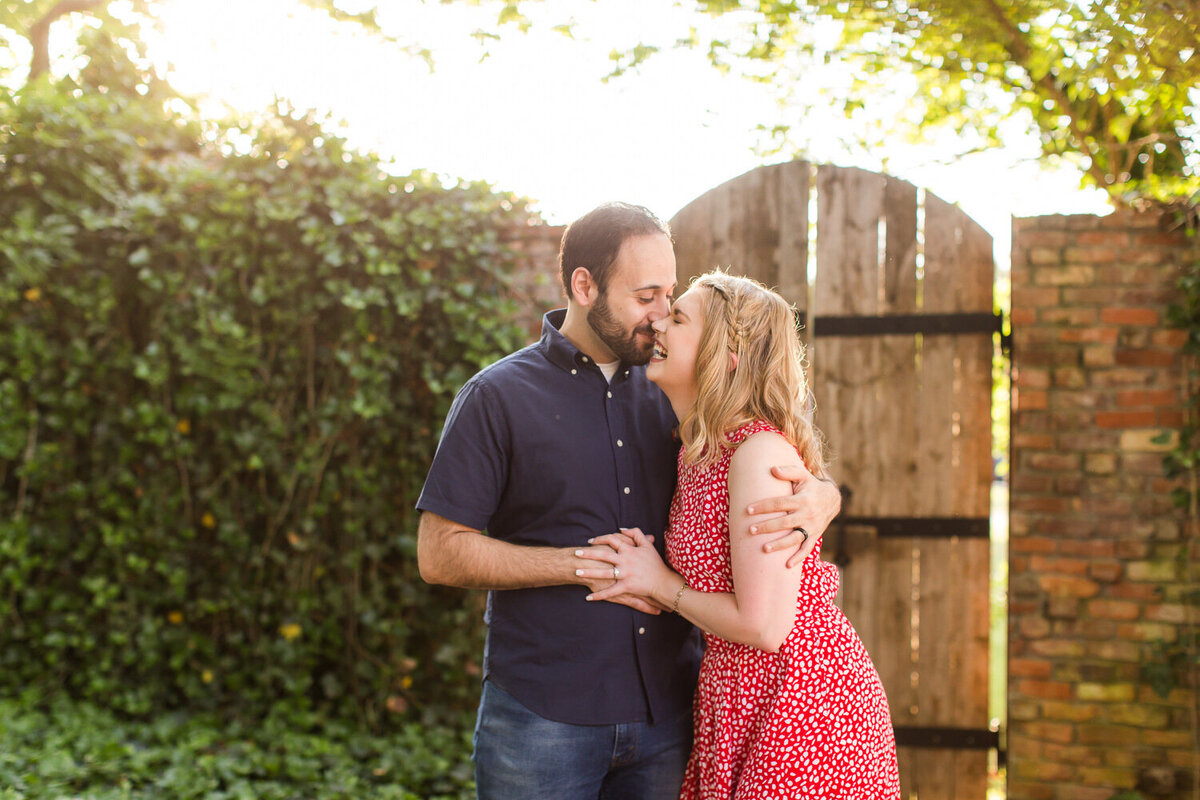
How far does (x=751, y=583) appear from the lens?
1544 mm

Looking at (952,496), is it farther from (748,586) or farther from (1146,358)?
(748,586)

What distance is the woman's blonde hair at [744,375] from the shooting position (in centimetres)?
167

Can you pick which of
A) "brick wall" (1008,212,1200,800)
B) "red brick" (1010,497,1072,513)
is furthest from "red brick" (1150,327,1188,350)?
"red brick" (1010,497,1072,513)

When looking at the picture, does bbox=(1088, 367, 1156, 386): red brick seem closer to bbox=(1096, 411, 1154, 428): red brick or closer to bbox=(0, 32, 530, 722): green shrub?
bbox=(1096, 411, 1154, 428): red brick

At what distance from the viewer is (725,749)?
5.42ft

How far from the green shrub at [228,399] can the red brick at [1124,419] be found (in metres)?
2.00

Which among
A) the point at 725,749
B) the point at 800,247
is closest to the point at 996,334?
the point at 800,247

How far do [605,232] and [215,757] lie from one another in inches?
100

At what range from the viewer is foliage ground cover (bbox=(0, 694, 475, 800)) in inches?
118

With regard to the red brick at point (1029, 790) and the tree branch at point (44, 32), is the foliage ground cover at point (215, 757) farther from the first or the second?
the tree branch at point (44, 32)

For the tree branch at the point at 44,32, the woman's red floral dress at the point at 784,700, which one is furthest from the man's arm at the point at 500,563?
the tree branch at the point at 44,32

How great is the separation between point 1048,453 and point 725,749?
177 cm

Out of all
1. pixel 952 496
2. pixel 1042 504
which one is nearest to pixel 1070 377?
pixel 1042 504

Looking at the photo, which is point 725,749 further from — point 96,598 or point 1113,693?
point 96,598
